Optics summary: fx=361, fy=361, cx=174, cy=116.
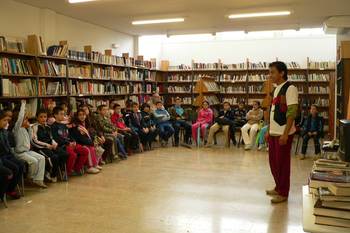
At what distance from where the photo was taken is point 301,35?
11.6m

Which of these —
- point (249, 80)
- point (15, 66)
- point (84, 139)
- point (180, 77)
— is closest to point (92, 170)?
point (84, 139)

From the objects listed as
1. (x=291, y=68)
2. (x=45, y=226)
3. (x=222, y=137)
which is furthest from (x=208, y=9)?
(x=45, y=226)

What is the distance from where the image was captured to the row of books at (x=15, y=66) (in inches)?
240

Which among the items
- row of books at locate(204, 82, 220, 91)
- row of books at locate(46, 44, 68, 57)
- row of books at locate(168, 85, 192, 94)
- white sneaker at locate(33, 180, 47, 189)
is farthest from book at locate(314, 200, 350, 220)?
row of books at locate(168, 85, 192, 94)

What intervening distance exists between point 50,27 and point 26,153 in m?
3.77

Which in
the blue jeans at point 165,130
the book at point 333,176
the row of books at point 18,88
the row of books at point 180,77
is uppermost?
the row of books at point 180,77

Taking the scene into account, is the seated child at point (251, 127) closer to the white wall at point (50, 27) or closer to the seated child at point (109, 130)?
the seated child at point (109, 130)

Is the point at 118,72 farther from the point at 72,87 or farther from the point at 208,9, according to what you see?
the point at 208,9

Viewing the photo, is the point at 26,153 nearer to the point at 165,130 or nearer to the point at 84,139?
the point at 84,139

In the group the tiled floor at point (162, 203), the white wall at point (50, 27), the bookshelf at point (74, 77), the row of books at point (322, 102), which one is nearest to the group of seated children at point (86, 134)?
the tiled floor at point (162, 203)

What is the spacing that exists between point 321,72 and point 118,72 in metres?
6.34

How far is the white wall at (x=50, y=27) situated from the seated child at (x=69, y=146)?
2201mm

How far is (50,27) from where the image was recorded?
25.6ft

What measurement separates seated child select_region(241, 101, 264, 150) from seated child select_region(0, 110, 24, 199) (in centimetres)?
545
